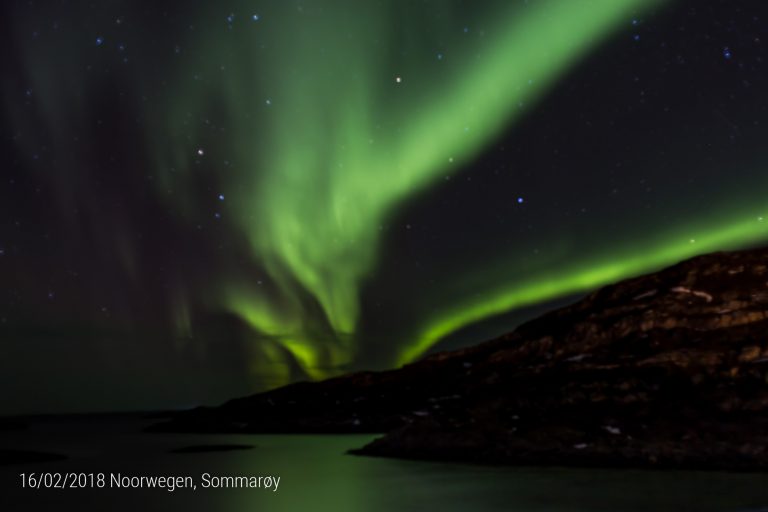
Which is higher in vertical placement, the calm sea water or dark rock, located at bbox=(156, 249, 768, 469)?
dark rock, located at bbox=(156, 249, 768, 469)

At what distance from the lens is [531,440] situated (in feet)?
184

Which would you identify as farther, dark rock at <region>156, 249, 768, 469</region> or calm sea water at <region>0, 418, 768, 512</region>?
dark rock at <region>156, 249, 768, 469</region>

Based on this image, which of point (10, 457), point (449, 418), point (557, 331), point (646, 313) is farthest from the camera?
point (557, 331)

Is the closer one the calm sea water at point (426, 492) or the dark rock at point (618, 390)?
the calm sea water at point (426, 492)

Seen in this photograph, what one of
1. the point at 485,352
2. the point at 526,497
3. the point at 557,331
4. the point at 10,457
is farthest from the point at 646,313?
the point at 10,457

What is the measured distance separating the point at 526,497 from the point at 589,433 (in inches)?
883

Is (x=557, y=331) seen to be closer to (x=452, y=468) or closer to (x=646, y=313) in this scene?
(x=646, y=313)

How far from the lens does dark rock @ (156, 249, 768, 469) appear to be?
52.8 m

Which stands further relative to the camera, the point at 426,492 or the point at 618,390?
the point at 618,390

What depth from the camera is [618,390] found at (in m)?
68.2

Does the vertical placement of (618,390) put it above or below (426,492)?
above

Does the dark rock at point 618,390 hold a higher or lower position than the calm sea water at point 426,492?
higher

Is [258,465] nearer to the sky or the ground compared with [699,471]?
nearer to the sky

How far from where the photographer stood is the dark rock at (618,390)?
5284cm
